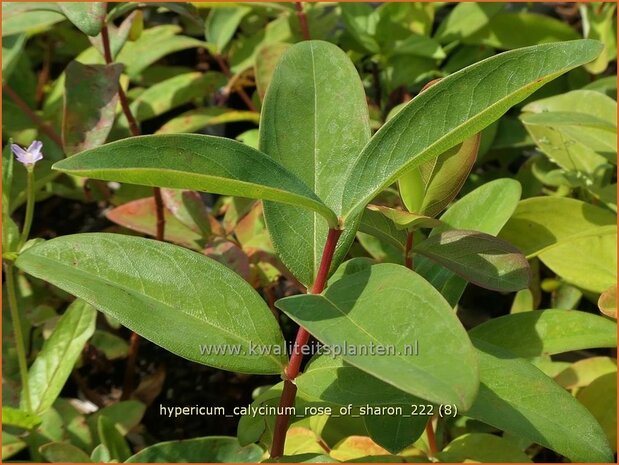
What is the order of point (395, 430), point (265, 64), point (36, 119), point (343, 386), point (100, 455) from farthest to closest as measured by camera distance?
point (36, 119)
point (265, 64)
point (100, 455)
point (395, 430)
point (343, 386)

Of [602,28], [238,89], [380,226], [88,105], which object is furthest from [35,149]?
[602,28]

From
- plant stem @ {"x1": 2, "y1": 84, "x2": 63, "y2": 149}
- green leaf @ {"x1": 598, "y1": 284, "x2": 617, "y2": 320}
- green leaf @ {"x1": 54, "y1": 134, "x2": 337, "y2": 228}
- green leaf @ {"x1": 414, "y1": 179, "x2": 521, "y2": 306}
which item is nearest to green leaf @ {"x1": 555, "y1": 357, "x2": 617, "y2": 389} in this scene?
green leaf @ {"x1": 598, "y1": 284, "x2": 617, "y2": 320}

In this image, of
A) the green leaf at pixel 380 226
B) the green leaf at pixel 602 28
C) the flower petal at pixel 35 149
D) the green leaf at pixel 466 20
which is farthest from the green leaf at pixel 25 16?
the green leaf at pixel 602 28

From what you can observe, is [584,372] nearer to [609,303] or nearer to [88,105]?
[609,303]

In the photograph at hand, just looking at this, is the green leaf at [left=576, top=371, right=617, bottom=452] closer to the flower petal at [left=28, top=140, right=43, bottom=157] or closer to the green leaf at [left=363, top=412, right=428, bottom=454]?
the green leaf at [left=363, top=412, right=428, bottom=454]

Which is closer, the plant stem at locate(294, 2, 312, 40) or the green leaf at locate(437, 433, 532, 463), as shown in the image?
the green leaf at locate(437, 433, 532, 463)

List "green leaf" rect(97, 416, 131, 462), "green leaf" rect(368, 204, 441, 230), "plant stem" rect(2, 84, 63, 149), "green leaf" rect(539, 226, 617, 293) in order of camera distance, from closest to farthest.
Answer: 1. "green leaf" rect(368, 204, 441, 230)
2. "green leaf" rect(97, 416, 131, 462)
3. "green leaf" rect(539, 226, 617, 293)
4. "plant stem" rect(2, 84, 63, 149)
